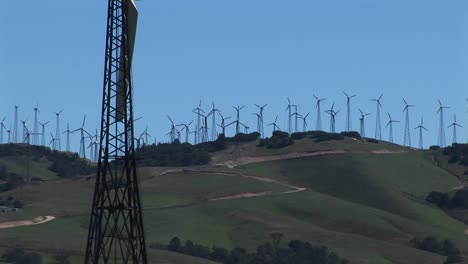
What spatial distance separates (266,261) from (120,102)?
14025cm

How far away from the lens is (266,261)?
607 ft

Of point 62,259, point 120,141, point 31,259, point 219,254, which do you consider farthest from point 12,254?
point 120,141

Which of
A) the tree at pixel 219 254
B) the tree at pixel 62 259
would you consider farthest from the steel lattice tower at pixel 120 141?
the tree at pixel 219 254

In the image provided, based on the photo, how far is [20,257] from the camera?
577 ft

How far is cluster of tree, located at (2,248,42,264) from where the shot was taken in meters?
173

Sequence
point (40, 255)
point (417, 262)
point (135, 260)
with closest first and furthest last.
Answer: point (135, 260), point (40, 255), point (417, 262)

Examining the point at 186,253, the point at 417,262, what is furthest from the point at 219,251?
the point at 417,262

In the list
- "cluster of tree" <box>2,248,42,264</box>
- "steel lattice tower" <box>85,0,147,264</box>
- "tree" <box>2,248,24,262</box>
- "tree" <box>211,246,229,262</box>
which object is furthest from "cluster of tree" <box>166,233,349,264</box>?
"steel lattice tower" <box>85,0,147,264</box>

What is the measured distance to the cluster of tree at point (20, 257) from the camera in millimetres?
172775

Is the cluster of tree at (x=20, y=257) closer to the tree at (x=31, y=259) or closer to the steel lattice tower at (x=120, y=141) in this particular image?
the tree at (x=31, y=259)

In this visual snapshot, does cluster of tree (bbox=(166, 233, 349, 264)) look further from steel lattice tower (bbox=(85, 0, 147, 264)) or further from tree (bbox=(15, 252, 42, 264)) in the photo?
steel lattice tower (bbox=(85, 0, 147, 264))

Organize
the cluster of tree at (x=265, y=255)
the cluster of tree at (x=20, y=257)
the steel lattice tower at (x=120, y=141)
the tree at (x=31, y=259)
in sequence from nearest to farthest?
the steel lattice tower at (x=120, y=141) < the tree at (x=31, y=259) < the cluster of tree at (x=20, y=257) < the cluster of tree at (x=265, y=255)

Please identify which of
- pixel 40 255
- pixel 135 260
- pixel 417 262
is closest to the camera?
pixel 135 260

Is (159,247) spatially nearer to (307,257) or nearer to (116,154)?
(307,257)
